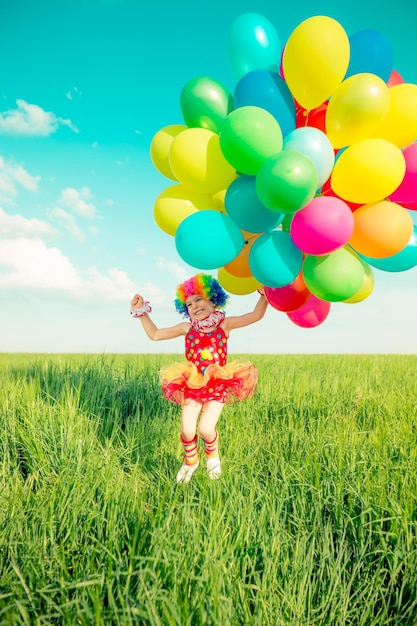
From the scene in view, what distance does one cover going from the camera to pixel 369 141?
103 inches

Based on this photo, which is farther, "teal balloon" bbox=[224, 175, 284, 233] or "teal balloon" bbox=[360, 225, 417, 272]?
"teal balloon" bbox=[360, 225, 417, 272]

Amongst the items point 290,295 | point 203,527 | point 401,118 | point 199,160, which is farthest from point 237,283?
point 203,527

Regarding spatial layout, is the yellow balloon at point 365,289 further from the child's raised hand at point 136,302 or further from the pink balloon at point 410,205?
the child's raised hand at point 136,302

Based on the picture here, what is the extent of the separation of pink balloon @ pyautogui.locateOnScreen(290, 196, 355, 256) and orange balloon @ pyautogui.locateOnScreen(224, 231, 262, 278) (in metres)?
0.42

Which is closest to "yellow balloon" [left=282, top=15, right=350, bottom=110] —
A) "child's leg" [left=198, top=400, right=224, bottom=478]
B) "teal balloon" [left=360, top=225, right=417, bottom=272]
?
"teal balloon" [left=360, top=225, right=417, bottom=272]

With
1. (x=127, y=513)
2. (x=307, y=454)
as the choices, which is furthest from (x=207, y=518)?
(x=307, y=454)

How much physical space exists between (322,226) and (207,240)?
1.97ft

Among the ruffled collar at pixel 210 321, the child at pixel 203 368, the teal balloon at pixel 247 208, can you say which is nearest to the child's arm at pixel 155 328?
the child at pixel 203 368

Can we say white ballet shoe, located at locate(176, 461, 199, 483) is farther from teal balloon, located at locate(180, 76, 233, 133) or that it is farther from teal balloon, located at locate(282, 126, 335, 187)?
teal balloon, located at locate(180, 76, 233, 133)

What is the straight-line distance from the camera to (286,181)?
91.8 inches

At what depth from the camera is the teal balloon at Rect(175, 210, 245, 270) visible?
8.43ft

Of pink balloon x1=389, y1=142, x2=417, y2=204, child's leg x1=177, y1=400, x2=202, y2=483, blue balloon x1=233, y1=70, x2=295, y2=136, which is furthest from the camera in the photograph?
child's leg x1=177, y1=400, x2=202, y2=483

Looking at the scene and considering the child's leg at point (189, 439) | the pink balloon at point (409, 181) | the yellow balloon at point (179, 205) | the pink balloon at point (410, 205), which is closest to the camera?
the pink balloon at point (409, 181)

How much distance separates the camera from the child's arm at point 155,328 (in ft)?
11.2
